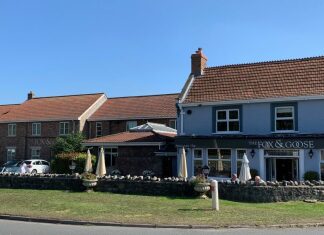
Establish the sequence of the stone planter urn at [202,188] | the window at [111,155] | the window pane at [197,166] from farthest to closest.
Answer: the window at [111,155] → the window pane at [197,166] → the stone planter urn at [202,188]

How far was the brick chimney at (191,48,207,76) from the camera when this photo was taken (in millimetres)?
32375

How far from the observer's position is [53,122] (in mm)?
48156

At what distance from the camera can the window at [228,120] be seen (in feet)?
95.2

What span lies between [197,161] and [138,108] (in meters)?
18.2

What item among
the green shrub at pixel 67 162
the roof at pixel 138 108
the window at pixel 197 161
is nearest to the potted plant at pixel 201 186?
the window at pixel 197 161

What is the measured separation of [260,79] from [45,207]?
56.8 ft

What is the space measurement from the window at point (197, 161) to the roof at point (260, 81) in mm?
3296

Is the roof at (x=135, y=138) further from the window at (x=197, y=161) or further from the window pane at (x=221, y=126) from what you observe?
the window pane at (x=221, y=126)

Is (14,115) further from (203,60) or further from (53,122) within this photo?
(203,60)

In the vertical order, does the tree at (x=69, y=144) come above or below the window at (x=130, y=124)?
below

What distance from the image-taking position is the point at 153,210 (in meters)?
16.9

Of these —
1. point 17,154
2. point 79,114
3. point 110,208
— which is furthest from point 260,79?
point 17,154

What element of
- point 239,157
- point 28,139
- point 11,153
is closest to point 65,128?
point 28,139

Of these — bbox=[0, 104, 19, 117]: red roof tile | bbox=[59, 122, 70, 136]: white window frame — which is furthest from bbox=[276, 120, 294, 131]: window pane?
bbox=[0, 104, 19, 117]: red roof tile
